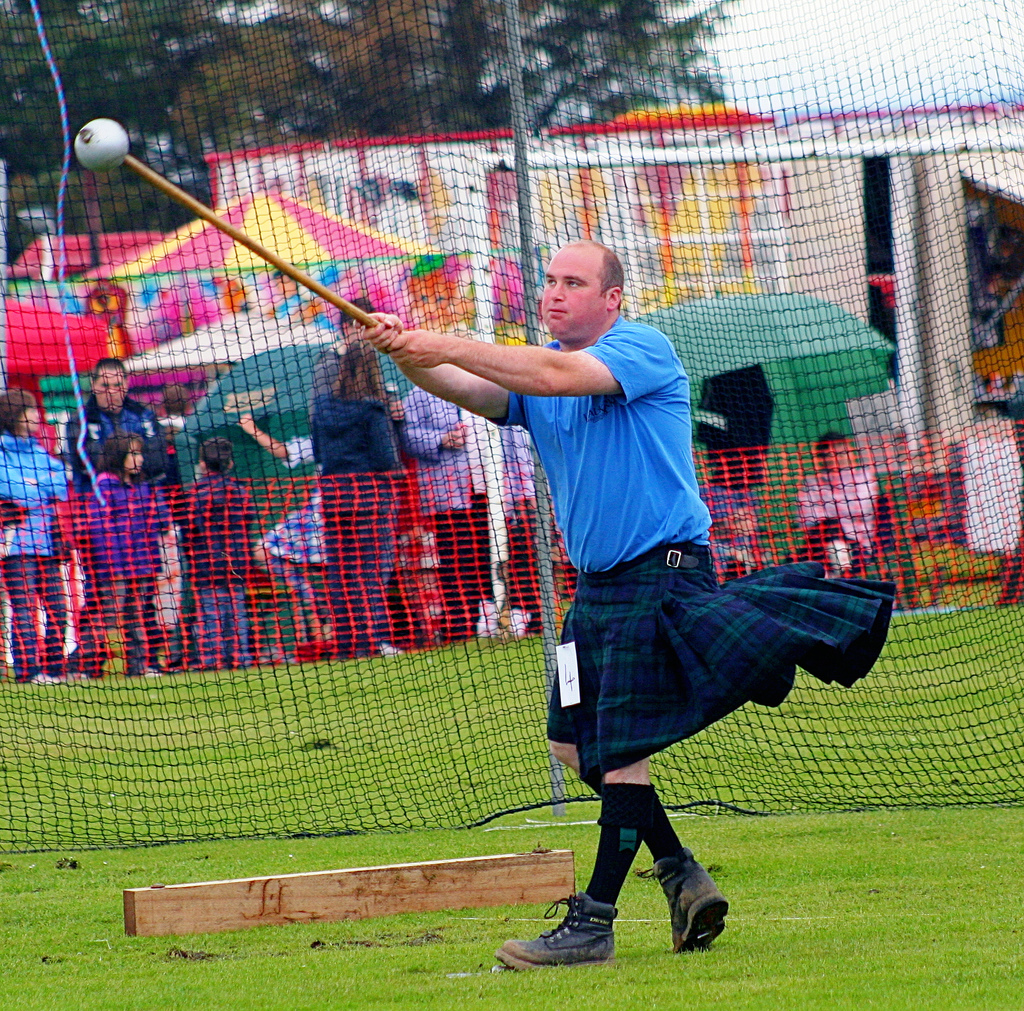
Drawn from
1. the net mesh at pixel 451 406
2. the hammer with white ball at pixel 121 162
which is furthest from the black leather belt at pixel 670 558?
the net mesh at pixel 451 406

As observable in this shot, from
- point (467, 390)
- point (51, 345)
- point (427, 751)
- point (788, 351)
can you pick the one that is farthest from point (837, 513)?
point (467, 390)

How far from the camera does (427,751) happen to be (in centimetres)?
636

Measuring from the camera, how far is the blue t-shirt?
10.3ft

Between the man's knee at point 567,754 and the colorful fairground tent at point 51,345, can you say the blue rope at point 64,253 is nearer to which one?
the colorful fairground tent at point 51,345

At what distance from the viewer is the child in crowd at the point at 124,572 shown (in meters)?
8.10

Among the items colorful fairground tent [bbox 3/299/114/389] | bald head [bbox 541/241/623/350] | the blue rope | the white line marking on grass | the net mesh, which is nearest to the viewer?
bald head [bbox 541/241/623/350]

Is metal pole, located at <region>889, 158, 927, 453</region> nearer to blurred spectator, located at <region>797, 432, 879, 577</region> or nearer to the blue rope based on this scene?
blurred spectator, located at <region>797, 432, 879, 577</region>

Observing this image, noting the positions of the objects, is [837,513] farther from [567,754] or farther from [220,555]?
[567,754]

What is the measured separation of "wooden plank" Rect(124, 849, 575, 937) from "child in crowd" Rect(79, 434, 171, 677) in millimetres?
4468

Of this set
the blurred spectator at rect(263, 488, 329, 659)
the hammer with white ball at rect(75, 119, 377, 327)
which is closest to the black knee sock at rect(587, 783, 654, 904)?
the hammer with white ball at rect(75, 119, 377, 327)

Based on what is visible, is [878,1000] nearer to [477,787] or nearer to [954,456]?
[477,787]

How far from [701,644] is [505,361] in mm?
688

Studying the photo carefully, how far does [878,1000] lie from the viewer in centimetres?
263

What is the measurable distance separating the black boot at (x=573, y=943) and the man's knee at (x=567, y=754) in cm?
31
